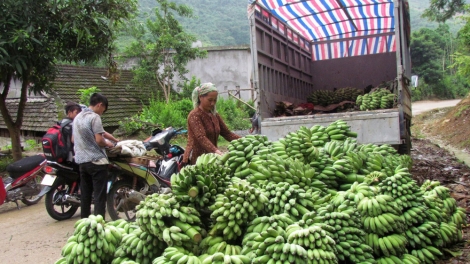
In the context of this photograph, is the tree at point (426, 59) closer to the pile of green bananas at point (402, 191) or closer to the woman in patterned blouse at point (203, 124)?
the woman in patterned blouse at point (203, 124)

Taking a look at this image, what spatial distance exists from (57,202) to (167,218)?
161 inches

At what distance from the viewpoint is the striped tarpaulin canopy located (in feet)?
27.9

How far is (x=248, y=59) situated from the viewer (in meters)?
21.5


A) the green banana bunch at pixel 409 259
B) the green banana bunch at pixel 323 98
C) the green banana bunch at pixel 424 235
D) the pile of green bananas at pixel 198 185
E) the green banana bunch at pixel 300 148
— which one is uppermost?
the green banana bunch at pixel 323 98

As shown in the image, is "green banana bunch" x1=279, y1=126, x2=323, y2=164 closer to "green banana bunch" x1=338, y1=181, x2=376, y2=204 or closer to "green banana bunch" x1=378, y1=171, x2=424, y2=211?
"green banana bunch" x1=338, y1=181, x2=376, y2=204

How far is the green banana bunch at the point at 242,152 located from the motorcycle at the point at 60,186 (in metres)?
3.37

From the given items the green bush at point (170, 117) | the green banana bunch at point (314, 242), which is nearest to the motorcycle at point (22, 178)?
the green banana bunch at point (314, 242)

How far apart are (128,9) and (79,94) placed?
7416 mm

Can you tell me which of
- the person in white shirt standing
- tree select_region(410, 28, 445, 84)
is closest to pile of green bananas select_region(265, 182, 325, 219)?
the person in white shirt standing

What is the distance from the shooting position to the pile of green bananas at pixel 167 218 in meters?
2.69

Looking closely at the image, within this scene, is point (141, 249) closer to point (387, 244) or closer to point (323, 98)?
point (387, 244)

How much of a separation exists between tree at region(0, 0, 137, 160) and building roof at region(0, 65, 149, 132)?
2731 millimetres

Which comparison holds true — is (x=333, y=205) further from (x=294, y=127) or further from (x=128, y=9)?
(x=128, y=9)

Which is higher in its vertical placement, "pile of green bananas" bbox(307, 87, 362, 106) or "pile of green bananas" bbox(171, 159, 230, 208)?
"pile of green bananas" bbox(307, 87, 362, 106)
